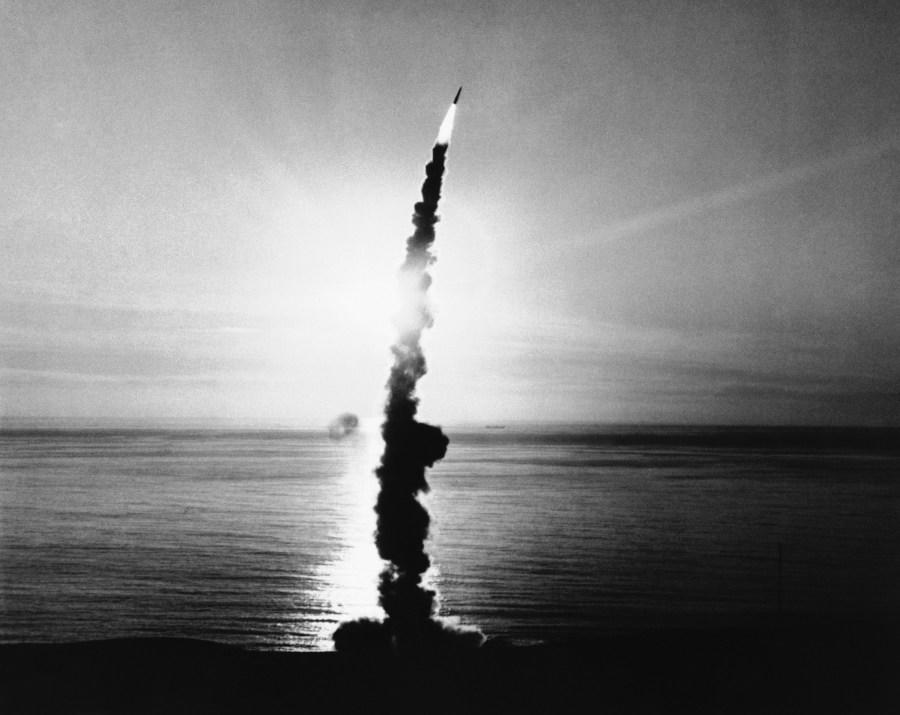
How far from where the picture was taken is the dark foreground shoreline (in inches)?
916

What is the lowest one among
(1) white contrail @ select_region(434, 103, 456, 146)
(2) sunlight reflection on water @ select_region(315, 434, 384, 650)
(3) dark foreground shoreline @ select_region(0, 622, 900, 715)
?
(2) sunlight reflection on water @ select_region(315, 434, 384, 650)

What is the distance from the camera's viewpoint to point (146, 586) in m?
52.6

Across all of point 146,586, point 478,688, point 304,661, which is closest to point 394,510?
point 304,661

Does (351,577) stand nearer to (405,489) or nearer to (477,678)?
(405,489)

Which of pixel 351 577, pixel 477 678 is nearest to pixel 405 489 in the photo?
pixel 477 678

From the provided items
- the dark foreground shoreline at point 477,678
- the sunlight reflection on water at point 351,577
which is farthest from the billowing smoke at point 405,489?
the sunlight reflection on water at point 351,577

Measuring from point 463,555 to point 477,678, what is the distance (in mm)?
Result: 40132

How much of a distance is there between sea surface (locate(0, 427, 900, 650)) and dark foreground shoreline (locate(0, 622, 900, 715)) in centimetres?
1302

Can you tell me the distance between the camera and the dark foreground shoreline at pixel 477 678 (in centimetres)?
2327

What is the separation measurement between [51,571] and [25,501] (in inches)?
1824

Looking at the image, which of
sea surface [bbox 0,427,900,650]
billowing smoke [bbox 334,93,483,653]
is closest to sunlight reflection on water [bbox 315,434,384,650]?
sea surface [bbox 0,427,900,650]

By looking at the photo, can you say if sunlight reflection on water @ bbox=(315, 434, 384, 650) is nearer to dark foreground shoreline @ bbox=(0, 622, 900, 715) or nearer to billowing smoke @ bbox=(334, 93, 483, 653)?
billowing smoke @ bbox=(334, 93, 483, 653)

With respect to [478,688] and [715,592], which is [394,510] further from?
[715,592]

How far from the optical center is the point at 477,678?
2527 cm
